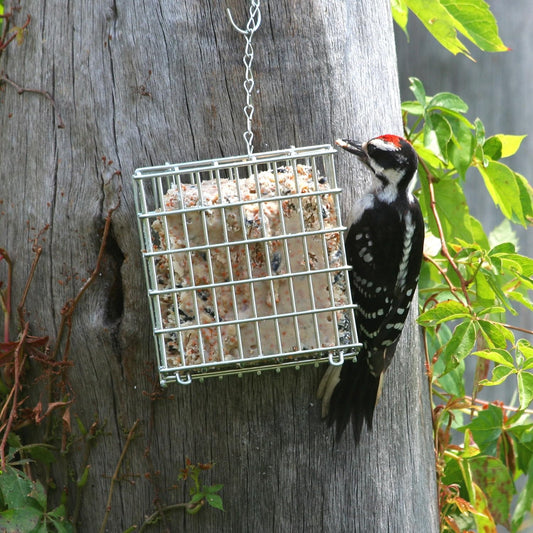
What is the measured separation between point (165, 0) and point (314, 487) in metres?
1.49

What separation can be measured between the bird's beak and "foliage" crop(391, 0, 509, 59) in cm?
54

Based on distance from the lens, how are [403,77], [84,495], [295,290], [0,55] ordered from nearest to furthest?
[295,290] → [84,495] → [0,55] → [403,77]

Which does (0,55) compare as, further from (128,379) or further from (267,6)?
(128,379)

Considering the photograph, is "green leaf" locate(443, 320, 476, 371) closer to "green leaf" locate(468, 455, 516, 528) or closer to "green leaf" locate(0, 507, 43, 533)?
"green leaf" locate(468, 455, 516, 528)

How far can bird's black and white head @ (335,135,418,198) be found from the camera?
2023 mm

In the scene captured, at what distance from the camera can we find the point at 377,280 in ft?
7.06

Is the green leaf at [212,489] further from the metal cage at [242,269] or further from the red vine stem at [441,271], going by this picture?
the red vine stem at [441,271]

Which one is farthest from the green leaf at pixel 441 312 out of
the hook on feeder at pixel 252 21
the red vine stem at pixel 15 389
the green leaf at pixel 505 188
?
the red vine stem at pixel 15 389

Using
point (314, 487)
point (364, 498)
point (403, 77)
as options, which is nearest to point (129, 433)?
point (314, 487)

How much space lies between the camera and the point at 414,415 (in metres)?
2.27

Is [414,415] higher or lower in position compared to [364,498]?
higher

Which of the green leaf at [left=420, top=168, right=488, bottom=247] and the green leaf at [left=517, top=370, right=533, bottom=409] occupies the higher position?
the green leaf at [left=420, top=168, right=488, bottom=247]

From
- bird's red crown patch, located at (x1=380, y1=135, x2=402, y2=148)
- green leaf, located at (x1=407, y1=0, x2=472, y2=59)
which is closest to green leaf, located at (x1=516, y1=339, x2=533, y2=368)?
bird's red crown patch, located at (x1=380, y1=135, x2=402, y2=148)

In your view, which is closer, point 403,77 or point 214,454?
point 214,454
